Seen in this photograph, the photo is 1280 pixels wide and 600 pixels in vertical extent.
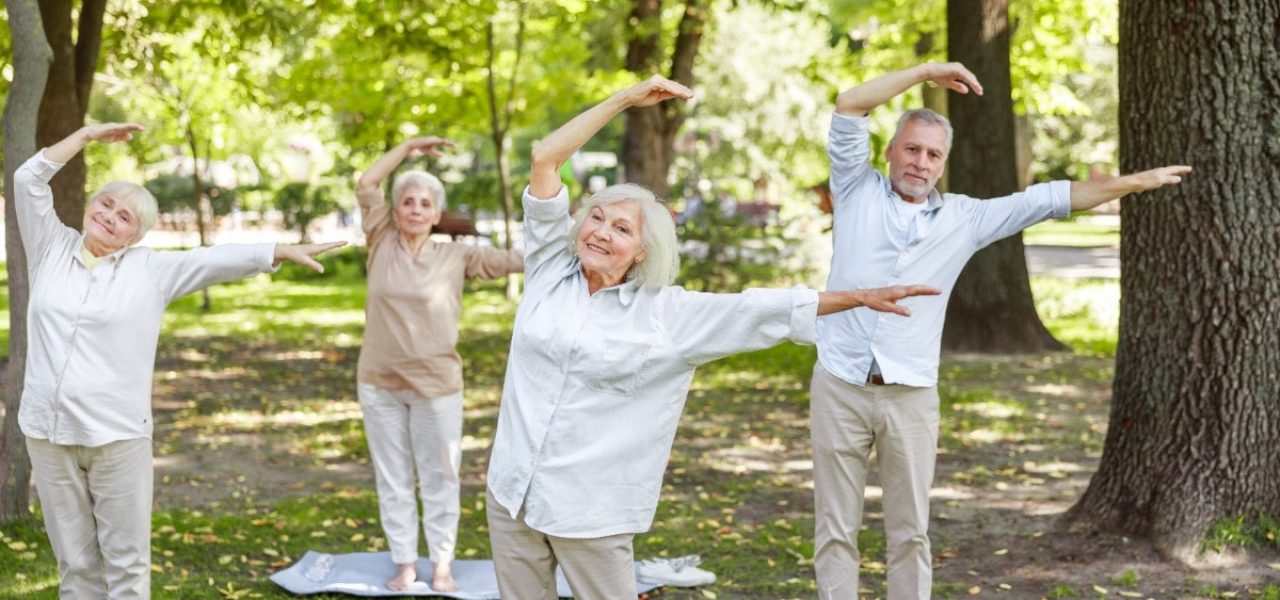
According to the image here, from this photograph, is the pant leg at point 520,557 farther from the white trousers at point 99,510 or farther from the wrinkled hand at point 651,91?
the white trousers at point 99,510

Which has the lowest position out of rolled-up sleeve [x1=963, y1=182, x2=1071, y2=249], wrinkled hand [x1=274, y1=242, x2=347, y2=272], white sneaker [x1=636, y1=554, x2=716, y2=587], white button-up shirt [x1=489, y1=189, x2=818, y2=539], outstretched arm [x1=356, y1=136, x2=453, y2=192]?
white sneaker [x1=636, y1=554, x2=716, y2=587]

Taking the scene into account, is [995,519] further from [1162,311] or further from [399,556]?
[399,556]

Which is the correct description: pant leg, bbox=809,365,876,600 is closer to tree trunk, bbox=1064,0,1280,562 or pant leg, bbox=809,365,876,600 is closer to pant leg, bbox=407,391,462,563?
pant leg, bbox=407,391,462,563

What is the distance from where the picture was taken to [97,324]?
183 inches

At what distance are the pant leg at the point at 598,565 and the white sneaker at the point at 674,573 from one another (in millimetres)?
2393

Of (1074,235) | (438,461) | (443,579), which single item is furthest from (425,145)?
(1074,235)

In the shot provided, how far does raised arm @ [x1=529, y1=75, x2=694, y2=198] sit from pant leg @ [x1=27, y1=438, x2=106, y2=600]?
6.82 ft

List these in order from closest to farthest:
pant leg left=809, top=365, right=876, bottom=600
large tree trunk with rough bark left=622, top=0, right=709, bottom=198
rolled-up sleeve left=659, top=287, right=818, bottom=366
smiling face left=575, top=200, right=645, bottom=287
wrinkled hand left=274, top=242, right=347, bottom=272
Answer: rolled-up sleeve left=659, top=287, right=818, bottom=366 < smiling face left=575, top=200, right=645, bottom=287 < wrinkled hand left=274, top=242, right=347, bottom=272 < pant leg left=809, top=365, right=876, bottom=600 < large tree trunk with rough bark left=622, top=0, right=709, bottom=198

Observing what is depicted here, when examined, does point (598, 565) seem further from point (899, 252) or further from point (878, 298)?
point (899, 252)

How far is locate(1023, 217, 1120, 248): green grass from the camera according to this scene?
35.1 metres

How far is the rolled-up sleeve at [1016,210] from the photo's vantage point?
4.75 metres

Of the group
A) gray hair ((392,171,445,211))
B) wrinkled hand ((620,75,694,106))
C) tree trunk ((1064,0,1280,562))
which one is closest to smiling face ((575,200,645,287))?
wrinkled hand ((620,75,694,106))

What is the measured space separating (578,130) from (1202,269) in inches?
140

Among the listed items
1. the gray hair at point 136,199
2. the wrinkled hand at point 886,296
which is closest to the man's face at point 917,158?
the wrinkled hand at point 886,296
